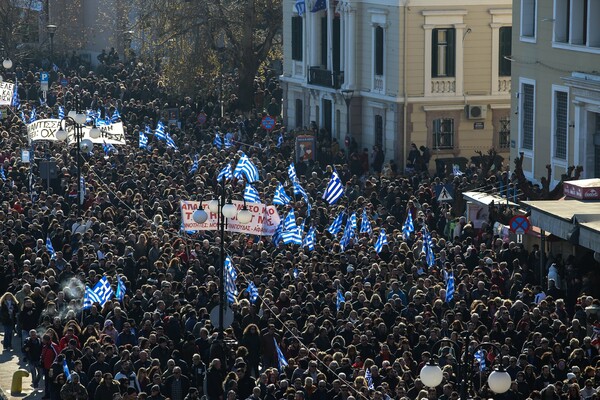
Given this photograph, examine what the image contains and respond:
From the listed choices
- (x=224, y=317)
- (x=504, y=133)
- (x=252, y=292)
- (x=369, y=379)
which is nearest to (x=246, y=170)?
(x=252, y=292)

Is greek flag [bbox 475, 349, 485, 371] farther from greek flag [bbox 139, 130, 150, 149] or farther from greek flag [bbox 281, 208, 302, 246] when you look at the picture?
greek flag [bbox 139, 130, 150, 149]

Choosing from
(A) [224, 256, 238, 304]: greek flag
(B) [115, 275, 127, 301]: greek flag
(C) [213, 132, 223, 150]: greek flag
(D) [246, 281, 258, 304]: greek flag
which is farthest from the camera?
(C) [213, 132, 223, 150]: greek flag

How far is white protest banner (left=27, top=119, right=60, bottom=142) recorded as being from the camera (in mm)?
42031

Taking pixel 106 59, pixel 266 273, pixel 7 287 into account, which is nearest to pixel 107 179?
pixel 7 287

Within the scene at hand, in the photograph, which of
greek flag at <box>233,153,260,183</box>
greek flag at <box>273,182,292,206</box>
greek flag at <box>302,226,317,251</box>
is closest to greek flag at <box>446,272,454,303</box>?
greek flag at <box>302,226,317,251</box>

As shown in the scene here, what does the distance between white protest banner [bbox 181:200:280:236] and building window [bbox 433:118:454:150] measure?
19.8 metres

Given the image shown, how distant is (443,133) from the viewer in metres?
51.7

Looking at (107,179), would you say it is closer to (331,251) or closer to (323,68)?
(331,251)

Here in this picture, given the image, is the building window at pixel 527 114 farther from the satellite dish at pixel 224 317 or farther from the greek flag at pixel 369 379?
A: the greek flag at pixel 369 379

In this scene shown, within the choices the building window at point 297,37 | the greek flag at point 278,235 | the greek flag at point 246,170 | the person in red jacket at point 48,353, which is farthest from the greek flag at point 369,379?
the building window at point 297,37

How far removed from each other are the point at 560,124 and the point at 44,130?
1284cm

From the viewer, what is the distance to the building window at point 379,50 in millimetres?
52344

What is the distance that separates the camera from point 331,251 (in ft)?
104

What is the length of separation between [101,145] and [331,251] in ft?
56.2
